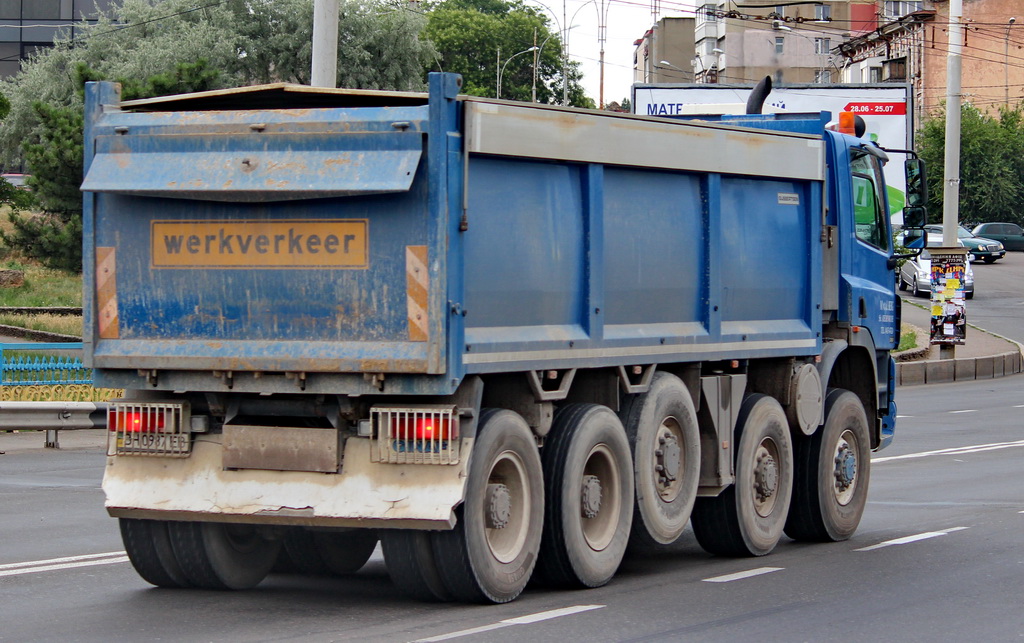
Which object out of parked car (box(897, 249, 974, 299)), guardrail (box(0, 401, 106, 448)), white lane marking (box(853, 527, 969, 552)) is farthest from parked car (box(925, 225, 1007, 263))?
white lane marking (box(853, 527, 969, 552))

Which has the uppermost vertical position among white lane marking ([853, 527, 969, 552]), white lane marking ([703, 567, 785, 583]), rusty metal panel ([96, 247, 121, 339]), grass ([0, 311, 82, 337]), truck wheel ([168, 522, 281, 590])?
rusty metal panel ([96, 247, 121, 339])

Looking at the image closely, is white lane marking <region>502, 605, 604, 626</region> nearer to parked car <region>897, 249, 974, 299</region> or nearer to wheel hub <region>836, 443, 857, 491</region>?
wheel hub <region>836, 443, 857, 491</region>

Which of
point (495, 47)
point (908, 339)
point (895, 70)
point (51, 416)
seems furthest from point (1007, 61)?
point (51, 416)

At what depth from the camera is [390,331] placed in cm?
750

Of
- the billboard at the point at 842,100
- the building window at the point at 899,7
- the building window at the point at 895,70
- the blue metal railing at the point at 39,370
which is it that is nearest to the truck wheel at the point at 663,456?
the blue metal railing at the point at 39,370

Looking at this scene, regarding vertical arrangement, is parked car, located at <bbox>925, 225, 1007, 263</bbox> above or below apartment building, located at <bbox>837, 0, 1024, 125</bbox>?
below

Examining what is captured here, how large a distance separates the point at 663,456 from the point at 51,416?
31.5ft

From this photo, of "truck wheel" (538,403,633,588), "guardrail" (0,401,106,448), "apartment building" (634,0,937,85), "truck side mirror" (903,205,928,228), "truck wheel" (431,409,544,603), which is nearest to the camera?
"truck wheel" (431,409,544,603)

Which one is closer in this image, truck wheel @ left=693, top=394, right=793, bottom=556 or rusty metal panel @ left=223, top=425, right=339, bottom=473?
rusty metal panel @ left=223, top=425, right=339, bottom=473

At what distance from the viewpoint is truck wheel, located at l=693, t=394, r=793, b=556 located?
33.0 feet

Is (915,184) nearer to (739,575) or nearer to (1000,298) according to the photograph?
(739,575)

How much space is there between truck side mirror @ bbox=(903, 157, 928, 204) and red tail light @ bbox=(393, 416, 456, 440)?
580 centimetres

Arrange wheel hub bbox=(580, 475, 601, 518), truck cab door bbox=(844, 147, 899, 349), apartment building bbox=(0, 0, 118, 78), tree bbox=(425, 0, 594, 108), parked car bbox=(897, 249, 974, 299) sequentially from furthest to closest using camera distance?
tree bbox=(425, 0, 594, 108) < apartment building bbox=(0, 0, 118, 78) < parked car bbox=(897, 249, 974, 299) < truck cab door bbox=(844, 147, 899, 349) < wheel hub bbox=(580, 475, 601, 518)

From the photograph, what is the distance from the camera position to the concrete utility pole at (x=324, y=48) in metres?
15.0
